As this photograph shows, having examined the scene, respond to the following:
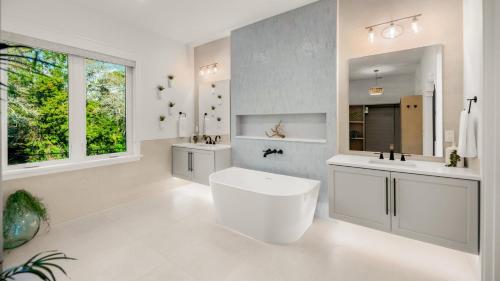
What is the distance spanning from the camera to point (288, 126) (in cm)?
346

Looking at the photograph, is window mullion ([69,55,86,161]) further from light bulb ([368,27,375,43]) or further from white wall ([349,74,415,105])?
light bulb ([368,27,375,43])

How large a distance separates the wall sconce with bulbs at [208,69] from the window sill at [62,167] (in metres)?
1.85

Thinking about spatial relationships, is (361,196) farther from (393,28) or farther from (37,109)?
(37,109)

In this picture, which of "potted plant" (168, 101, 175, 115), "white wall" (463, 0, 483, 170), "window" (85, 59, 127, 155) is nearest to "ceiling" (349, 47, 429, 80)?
"white wall" (463, 0, 483, 170)

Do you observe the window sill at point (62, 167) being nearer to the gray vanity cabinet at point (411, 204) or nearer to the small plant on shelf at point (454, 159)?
the gray vanity cabinet at point (411, 204)

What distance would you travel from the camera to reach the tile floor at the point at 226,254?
6.66 feet

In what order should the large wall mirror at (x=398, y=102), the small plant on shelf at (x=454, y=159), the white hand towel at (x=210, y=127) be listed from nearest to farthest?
the small plant on shelf at (x=454, y=159) < the large wall mirror at (x=398, y=102) < the white hand towel at (x=210, y=127)

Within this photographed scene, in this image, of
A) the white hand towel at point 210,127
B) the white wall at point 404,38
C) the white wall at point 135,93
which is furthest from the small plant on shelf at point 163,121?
the white wall at point 404,38

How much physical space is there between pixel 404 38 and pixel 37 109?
4.22m

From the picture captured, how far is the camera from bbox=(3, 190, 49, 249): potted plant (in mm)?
2326

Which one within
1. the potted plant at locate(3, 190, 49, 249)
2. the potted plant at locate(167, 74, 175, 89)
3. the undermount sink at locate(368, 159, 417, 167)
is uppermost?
the potted plant at locate(167, 74, 175, 89)

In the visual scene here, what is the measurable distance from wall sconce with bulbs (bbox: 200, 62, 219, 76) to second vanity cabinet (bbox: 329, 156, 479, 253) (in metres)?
2.75

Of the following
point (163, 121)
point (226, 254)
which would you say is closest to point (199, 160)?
point (163, 121)

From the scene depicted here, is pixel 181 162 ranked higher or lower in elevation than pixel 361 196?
higher
